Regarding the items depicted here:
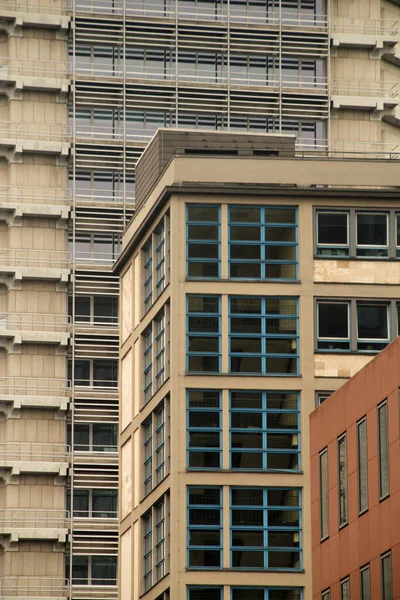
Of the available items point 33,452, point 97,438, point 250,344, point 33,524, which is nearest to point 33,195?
point 97,438

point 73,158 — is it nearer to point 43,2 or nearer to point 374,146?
point 43,2

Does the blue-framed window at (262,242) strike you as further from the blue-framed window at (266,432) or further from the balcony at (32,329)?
the balcony at (32,329)

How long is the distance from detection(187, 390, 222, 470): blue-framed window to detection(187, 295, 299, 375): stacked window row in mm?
1118

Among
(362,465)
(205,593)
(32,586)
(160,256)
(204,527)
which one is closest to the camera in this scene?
(362,465)

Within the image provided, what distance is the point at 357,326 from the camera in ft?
241

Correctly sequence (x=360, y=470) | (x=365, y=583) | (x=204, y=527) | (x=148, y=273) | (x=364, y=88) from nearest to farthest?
1. (x=365, y=583)
2. (x=360, y=470)
3. (x=204, y=527)
4. (x=148, y=273)
5. (x=364, y=88)

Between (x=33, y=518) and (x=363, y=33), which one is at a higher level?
(x=363, y=33)

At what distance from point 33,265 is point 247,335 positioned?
3362 centimetres

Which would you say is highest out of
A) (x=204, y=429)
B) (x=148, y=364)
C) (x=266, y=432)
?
(x=148, y=364)

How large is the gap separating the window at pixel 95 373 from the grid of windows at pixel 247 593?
34.4 metres

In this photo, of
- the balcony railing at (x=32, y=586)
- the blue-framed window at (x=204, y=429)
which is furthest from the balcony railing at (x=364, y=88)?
the blue-framed window at (x=204, y=429)

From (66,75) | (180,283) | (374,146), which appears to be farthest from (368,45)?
(180,283)

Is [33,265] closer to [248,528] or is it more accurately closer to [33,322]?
[33,322]

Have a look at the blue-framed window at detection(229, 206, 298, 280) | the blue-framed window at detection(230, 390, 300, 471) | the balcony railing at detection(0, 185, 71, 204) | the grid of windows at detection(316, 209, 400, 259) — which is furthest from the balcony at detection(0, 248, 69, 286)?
the blue-framed window at detection(230, 390, 300, 471)
